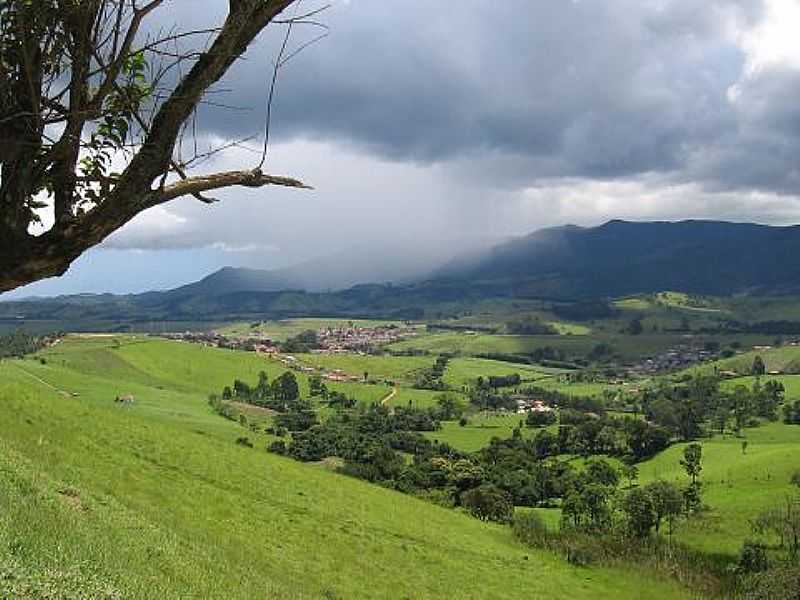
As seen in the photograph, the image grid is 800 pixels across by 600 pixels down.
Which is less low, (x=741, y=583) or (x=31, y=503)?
(x=31, y=503)

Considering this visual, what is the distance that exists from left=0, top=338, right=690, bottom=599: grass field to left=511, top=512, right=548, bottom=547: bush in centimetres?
203

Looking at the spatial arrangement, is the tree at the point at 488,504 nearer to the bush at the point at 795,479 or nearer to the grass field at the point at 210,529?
the grass field at the point at 210,529

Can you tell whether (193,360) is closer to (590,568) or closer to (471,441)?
(471,441)

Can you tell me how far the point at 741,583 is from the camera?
7456 cm

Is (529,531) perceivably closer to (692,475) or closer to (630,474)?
Answer: (630,474)

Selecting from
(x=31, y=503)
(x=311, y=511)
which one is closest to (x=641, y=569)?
(x=311, y=511)

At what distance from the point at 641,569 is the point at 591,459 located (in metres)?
64.0

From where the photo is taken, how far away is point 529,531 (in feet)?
256

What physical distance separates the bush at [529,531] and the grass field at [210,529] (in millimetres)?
2026

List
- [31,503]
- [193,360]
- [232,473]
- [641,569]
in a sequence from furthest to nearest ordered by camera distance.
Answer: [193,360] → [641,569] → [232,473] → [31,503]

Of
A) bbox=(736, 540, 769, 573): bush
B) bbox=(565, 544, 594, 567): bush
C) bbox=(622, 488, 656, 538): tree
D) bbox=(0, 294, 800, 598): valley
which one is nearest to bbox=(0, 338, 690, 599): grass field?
bbox=(0, 294, 800, 598): valley

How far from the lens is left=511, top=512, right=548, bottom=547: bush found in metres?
75.5

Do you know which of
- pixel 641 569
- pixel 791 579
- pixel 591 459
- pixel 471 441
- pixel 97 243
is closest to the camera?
pixel 97 243

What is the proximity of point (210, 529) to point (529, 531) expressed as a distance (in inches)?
1746
